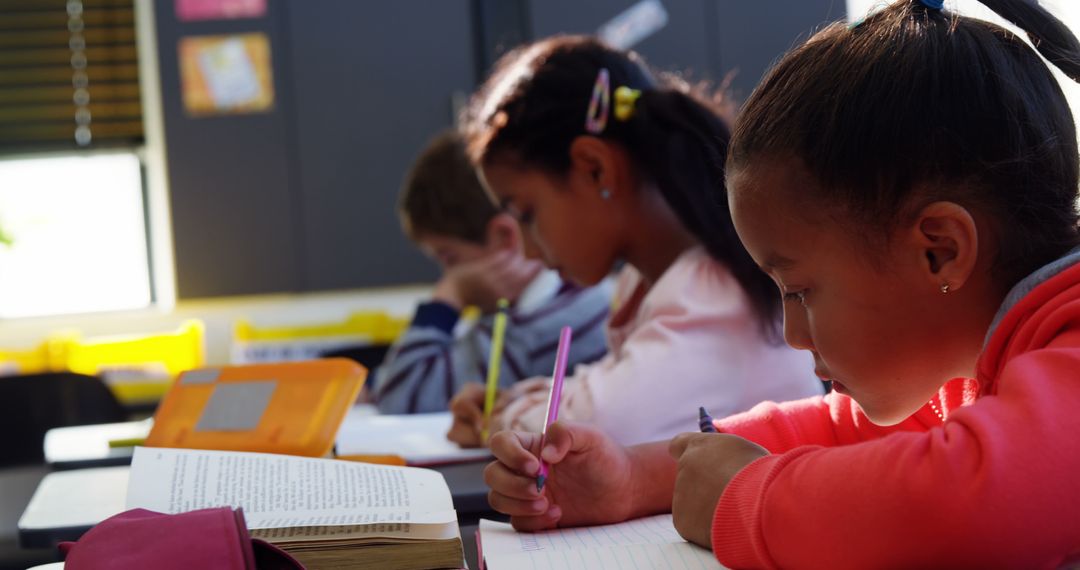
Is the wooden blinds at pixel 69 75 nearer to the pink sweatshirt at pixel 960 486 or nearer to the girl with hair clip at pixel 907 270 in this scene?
A: the girl with hair clip at pixel 907 270

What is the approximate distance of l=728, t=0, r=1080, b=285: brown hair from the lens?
0.71 meters

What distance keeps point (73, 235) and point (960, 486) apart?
3.71 metres

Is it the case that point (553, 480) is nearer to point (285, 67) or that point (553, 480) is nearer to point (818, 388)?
point (818, 388)

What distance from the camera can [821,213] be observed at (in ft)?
2.46

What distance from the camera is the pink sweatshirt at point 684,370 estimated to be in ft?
3.99

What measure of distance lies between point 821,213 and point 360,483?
404 millimetres

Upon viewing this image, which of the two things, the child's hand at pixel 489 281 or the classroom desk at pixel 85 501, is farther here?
the child's hand at pixel 489 281

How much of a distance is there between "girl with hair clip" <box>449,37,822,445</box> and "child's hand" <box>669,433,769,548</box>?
0.42 meters

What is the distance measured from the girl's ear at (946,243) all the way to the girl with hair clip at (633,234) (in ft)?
1.66

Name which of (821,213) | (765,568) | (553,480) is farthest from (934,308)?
(553,480)

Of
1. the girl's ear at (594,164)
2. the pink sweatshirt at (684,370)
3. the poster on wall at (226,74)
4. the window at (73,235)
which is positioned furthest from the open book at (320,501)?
the window at (73,235)

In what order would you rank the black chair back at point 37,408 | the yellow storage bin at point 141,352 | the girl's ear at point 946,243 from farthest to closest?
the yellow storage bin at point 141,352
the black chair back at point 37,408
the girl's ear at point 946,243

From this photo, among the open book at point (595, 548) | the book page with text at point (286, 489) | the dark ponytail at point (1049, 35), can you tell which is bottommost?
the open book at point (595, 548)

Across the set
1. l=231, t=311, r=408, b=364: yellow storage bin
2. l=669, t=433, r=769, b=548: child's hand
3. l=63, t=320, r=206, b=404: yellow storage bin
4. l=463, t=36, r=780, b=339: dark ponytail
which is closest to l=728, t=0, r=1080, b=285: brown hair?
l=669, t=433, r=769, b=548: child's hand
